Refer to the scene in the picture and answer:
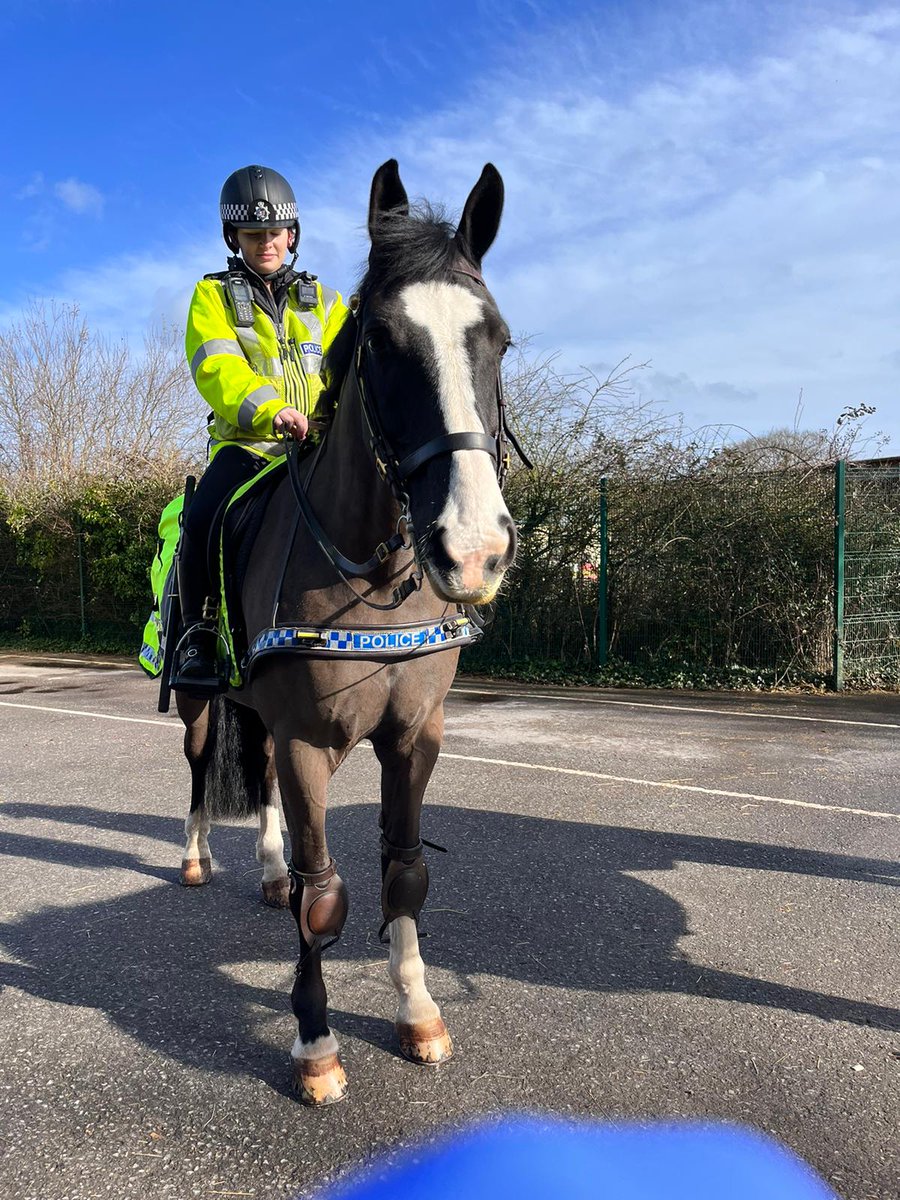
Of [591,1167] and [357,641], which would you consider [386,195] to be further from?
[591,1167]

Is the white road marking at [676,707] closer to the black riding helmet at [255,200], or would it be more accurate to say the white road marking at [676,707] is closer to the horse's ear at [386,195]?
the black riding helmet at [255,200]

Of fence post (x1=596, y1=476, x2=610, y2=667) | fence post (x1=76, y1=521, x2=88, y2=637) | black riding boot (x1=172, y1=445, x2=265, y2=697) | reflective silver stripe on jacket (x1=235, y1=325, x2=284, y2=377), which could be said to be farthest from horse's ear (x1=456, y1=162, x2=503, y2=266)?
fence post (x1=76, y1=521, x2=88, y2=637)

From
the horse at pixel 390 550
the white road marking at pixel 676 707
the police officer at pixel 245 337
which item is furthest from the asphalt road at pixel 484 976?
the white road marking at pixel 676 707

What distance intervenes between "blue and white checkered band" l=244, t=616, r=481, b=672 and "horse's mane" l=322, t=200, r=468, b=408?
0.98 m

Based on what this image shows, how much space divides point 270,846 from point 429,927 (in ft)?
3.16

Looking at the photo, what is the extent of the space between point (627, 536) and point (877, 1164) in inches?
363

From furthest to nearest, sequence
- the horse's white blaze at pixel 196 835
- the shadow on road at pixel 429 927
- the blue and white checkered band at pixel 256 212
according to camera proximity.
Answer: the horse's white blaze at pixel 196 835, the blue and white checkered band at pixel 256 212, the shadow on road at pixel 429 927

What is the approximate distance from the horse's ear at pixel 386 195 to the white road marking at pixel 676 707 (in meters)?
7.48

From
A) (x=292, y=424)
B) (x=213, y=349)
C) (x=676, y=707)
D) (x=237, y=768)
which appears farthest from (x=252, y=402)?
(x=676, y=707)

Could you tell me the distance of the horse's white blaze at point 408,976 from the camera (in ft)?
9.48

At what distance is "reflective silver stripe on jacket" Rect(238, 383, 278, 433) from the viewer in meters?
3.06

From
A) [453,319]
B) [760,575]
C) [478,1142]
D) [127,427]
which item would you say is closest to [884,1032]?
[478,1142]

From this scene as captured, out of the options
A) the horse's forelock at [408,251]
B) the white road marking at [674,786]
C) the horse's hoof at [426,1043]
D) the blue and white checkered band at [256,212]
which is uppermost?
the blue and white checkered band at [256,212]

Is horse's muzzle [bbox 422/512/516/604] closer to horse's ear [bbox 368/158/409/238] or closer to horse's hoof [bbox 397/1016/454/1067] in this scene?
horse's ear [bbox 368/158/409/238]
